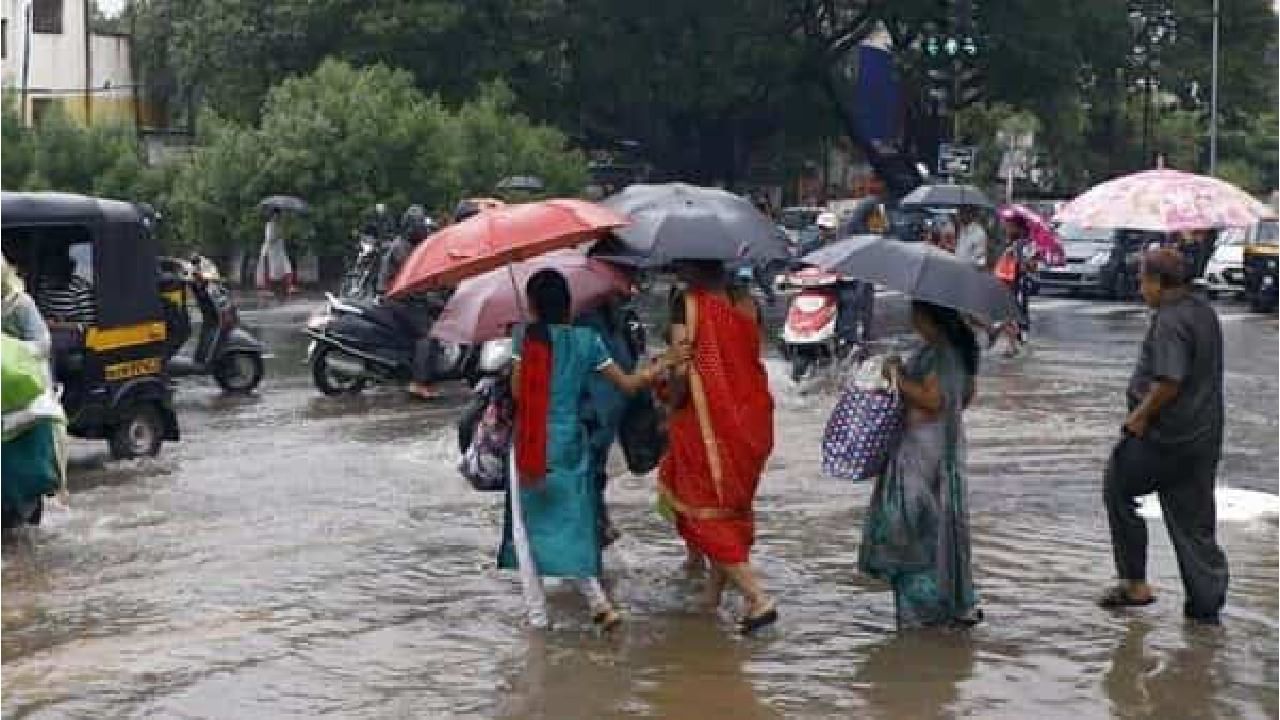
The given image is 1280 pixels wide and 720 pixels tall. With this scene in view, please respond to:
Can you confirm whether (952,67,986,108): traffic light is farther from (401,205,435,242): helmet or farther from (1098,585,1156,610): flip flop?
(1098,585,1156,610): flip flop

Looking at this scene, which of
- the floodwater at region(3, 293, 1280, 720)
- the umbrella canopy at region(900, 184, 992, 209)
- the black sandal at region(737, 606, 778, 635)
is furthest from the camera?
the umbrella canopy at region(900, 184, 992, 209)

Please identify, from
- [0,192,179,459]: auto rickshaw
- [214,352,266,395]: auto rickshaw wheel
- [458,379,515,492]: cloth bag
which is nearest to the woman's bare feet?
[458,379,515,492]: cloth bag

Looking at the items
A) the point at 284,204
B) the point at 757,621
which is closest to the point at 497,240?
the point at 757,621

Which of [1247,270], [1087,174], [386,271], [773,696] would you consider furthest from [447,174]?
[1087,174]

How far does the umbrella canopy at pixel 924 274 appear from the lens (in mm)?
7922

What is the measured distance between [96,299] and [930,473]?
21.7 ft

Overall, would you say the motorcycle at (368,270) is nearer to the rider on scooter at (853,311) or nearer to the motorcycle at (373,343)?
the motorcycle at (373,343)

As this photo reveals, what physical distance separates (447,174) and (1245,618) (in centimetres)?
2531

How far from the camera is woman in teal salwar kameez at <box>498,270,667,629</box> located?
26.1 ft

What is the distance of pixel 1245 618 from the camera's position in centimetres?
866

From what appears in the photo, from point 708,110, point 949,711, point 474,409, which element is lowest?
point 949,711

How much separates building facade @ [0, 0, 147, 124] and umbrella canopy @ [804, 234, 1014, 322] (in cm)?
3994

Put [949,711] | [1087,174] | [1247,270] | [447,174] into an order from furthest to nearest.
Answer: [1087,174] < [447,174] < [1247,270] < [949,711]

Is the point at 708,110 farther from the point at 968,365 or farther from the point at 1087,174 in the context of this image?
the point at 968,365
